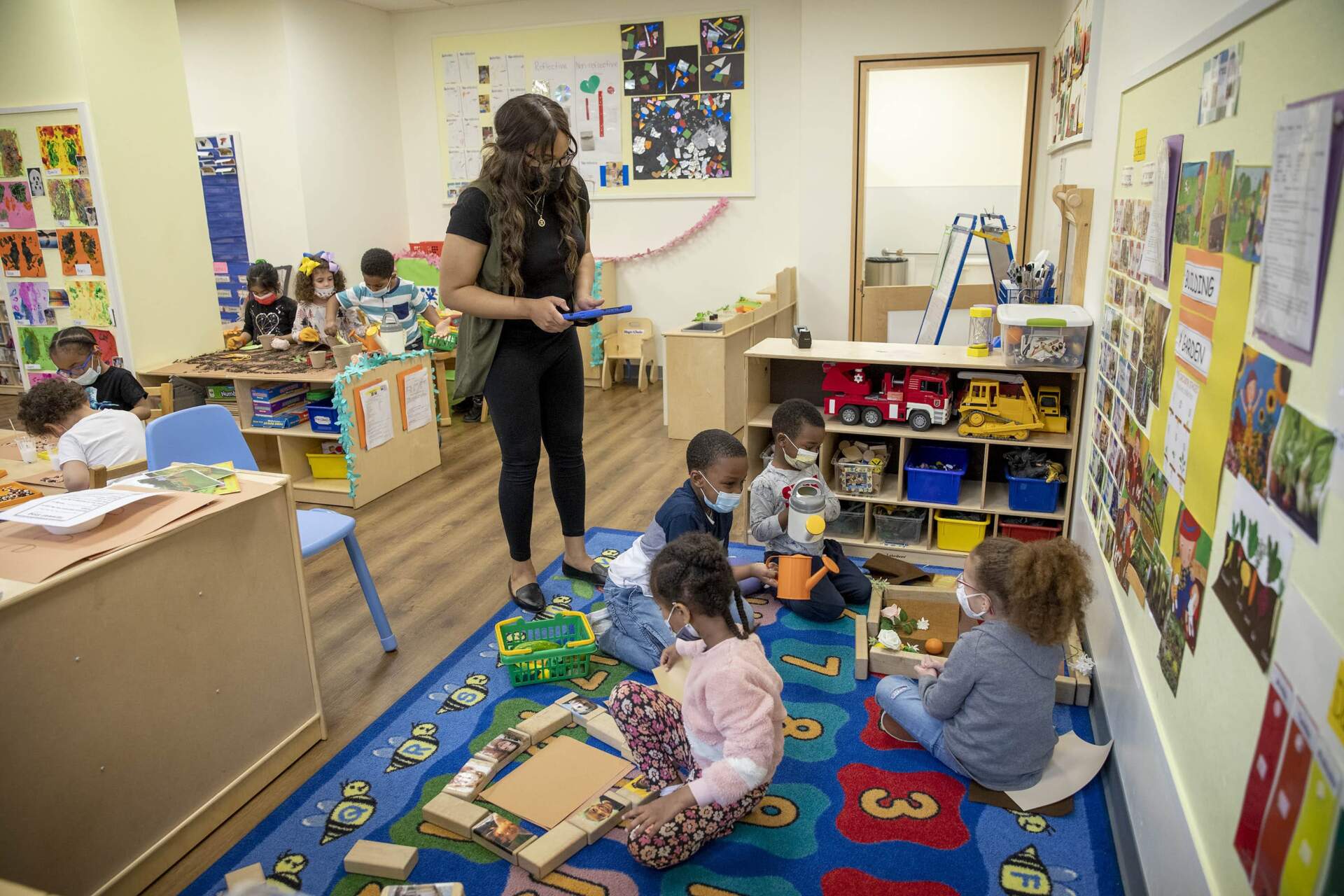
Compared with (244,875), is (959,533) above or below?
above

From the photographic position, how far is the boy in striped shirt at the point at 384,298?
5.05 meters

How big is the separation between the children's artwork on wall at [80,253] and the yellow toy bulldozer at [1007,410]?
4.51 meters

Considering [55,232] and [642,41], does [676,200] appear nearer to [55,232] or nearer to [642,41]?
[642,41]

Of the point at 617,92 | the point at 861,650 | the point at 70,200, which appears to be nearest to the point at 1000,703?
the point at 861,650

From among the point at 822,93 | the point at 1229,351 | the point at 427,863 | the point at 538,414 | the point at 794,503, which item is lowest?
the point at 427,863

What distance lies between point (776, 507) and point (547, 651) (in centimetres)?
103

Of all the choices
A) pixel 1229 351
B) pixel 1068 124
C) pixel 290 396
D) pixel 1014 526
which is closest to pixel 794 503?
pixel 1014 526

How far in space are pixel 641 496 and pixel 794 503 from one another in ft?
4.79

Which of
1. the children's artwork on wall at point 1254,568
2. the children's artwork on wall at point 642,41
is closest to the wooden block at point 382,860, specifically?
the children's artwork on wall at point 1254,568

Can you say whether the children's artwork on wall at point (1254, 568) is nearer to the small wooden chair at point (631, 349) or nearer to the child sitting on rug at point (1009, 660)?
the child sitting on rug at point (1009, 660)

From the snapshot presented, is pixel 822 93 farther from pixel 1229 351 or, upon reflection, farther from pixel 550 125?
pixel 1229 351

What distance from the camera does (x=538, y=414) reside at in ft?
10.2

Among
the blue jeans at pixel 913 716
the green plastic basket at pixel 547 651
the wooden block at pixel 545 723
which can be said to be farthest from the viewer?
the green plastic basket at pixel 547 651

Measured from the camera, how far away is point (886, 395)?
3.58 metres
